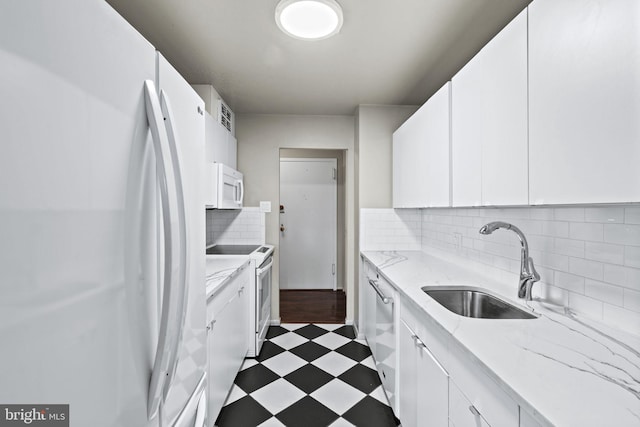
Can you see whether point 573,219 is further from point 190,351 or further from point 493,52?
point 190,351

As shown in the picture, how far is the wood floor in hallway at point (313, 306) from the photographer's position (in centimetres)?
356

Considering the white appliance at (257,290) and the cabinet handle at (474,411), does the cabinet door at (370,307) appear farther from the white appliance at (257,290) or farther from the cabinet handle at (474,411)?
the cabinet handle at (474,411)

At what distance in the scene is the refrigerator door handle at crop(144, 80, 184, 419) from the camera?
64 cm

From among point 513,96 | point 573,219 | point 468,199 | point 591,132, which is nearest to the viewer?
point 591,132

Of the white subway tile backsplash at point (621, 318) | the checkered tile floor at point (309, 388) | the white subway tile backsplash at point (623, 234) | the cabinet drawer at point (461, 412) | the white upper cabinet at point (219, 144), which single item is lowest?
the checkered tile floor at point (309, 388)

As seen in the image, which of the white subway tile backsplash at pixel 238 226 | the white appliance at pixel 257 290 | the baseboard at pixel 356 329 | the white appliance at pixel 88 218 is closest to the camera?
the white appliance at pixel 88 218

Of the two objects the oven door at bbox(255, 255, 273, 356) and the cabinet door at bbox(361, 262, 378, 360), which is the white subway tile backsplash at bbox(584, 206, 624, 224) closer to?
the cabinet door at bbox(361, 262, 378, 360)

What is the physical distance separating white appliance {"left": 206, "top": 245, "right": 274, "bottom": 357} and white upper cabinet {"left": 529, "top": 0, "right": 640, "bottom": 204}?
2.07 metres

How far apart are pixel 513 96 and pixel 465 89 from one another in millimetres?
430

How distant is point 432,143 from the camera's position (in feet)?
6.57

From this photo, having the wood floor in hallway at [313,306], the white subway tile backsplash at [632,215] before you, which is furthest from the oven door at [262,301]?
the white subway tile backsplash at [632,215]

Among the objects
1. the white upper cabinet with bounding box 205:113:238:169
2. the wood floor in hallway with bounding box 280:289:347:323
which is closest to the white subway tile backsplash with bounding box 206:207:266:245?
the white upper cabinet with bounding box 205:113:238:169

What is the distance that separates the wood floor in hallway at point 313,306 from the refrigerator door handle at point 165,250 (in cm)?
295

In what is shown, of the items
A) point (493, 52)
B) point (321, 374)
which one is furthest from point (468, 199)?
point (321, 374)
